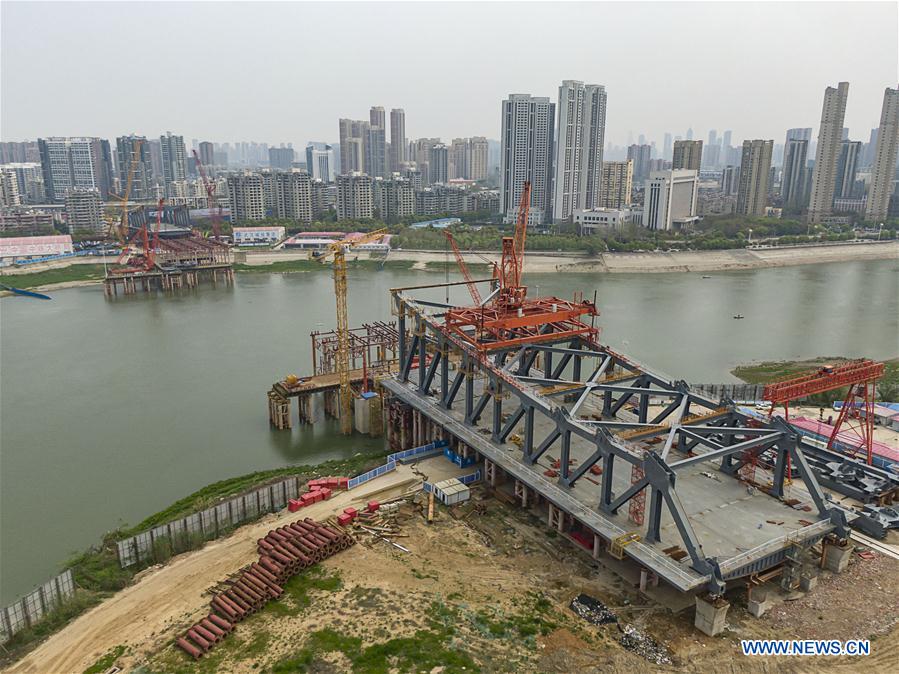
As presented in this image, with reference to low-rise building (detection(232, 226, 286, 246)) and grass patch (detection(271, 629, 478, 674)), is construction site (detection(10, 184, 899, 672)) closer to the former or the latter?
grass patch (detection(271, 629, 478, 674))

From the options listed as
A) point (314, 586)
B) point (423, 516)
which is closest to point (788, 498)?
point (423, 516)

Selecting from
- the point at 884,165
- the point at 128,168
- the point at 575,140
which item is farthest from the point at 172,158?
the point at 884,165

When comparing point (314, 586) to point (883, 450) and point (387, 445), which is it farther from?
point (883, 450)

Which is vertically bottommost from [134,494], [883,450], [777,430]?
[134,494]

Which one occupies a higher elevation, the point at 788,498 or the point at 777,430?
the point at 777,430

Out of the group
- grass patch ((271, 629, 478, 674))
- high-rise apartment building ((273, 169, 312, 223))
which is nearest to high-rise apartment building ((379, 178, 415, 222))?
high-rise apartment building ((273, 169, 312, 223))

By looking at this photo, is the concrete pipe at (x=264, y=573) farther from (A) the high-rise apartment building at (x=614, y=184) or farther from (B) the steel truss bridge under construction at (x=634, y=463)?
(A) the high-rise apartment building at (x=614, y=184)
